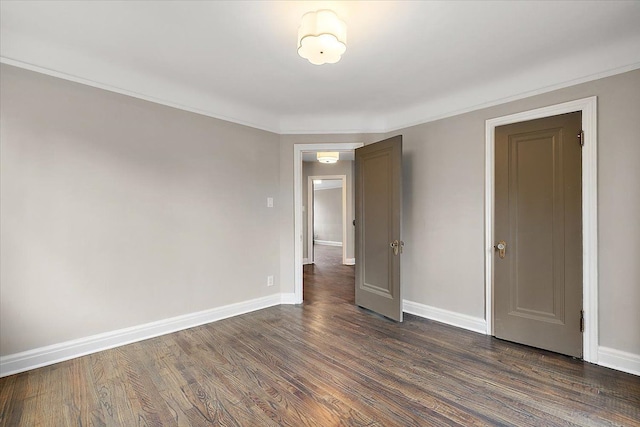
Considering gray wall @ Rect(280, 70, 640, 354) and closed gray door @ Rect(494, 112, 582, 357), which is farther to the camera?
closed gray door @ Rect(494, 112, 582, 357)

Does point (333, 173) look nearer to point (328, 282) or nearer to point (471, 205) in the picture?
point (328, 282)

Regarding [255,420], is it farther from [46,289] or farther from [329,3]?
[329,3]

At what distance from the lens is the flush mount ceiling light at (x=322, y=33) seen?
1.89m

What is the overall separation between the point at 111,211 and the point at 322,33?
2.40 m

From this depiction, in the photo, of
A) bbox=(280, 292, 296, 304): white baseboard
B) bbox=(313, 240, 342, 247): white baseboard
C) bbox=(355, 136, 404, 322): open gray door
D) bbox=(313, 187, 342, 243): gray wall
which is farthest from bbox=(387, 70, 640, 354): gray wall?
bbox=(313, 240, 342, 247): white baseboard

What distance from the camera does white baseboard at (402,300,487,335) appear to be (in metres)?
3.24

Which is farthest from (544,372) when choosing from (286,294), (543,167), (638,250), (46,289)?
(46,289)

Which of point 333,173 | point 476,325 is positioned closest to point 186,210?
point 476,325

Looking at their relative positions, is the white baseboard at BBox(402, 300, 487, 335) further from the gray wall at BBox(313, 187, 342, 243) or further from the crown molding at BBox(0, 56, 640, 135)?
the gray wall at BBox(313, 187, 342, 243)

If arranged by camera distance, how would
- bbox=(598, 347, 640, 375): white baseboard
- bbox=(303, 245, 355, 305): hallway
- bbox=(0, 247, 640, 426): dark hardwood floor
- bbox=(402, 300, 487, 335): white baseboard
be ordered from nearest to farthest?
bbox=(0, 247, 640, 426): dark hardwood floor, bbox=(598, 347, 640, 375): white baseboard, bbox=(402, 300, 487, 335): white baseboard, bbox=(303, 245, 355, 305): hallway

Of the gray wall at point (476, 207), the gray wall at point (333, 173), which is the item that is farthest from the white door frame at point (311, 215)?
the gray wall at point (476, 207)

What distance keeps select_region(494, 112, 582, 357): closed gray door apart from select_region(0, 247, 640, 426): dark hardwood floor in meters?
0.25

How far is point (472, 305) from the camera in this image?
330 centimetres

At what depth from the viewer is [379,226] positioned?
3.76m
